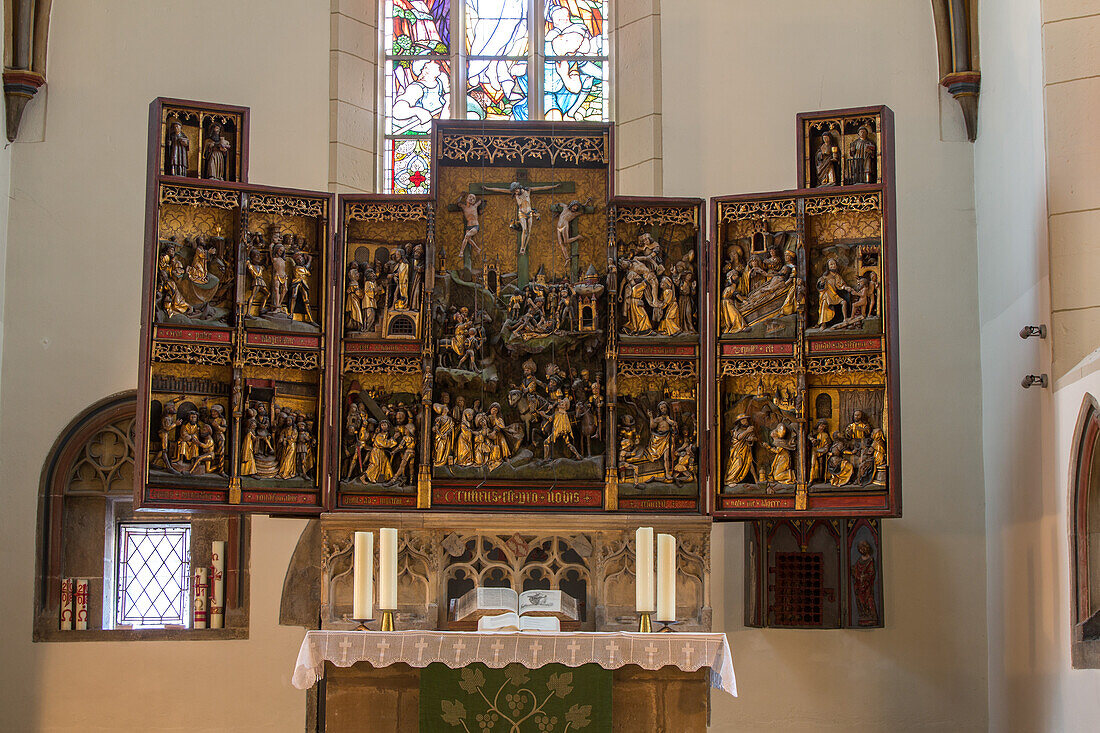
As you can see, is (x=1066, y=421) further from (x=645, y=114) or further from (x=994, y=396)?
(x=645, y=114)

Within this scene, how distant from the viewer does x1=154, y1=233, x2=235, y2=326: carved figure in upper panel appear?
934 centimetres

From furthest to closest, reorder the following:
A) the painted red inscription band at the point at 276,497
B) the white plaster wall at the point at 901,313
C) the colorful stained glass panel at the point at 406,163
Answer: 1. the colorful stained glass panel at the point at 406,163
2. the white plaster wall at the point at 901,313
3. the painted red inscription band at the point at 276,497

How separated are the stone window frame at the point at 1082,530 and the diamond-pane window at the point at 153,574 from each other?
24.0 feet

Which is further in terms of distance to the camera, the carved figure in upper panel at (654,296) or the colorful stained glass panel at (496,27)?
the colorful stained glass panel at (496,27)

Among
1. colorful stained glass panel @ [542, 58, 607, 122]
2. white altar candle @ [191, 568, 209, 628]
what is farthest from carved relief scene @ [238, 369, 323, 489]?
colorful stained glass panel @ [542, 58, 607, 122]

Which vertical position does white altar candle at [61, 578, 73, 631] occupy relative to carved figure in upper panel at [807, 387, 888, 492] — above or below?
below

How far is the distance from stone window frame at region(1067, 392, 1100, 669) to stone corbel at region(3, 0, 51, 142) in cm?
917

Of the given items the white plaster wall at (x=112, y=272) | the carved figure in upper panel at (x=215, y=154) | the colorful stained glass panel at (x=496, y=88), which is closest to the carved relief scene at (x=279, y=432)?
the carved figure in upper panel at (x=215, y=154)

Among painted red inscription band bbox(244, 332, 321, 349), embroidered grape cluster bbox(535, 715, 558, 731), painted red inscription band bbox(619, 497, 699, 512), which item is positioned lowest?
embroidered grape cluster bbox(535, 715, 558, 731)

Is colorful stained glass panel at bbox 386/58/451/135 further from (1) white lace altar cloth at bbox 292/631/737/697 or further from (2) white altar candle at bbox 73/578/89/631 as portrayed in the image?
(1) white lace altar cloth at bbox 292/631/737/697

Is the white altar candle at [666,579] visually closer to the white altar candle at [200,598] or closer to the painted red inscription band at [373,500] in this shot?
the painted red inscription band at [373,500]

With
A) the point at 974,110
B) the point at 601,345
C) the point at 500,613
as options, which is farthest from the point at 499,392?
the point at 974,110

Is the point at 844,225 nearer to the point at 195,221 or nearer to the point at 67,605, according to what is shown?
the point at 195,221

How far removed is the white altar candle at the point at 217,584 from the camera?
474 inches
